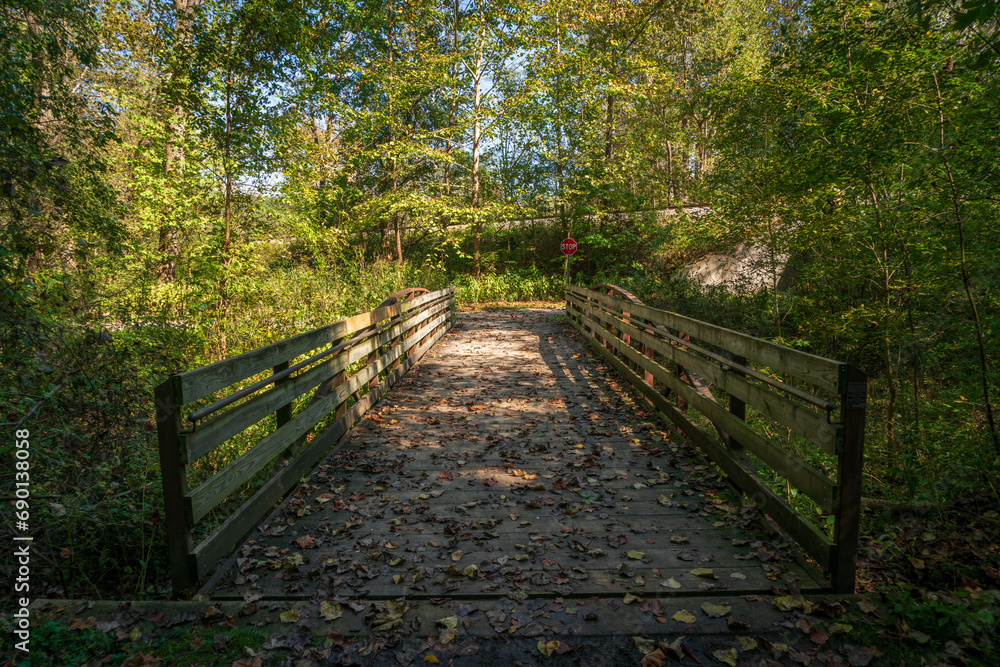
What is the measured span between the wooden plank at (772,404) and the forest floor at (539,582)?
2.47 ft

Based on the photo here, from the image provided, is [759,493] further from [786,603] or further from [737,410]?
[786,603]

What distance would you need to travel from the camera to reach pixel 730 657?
7.80 feet

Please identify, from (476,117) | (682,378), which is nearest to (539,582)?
(682,378)

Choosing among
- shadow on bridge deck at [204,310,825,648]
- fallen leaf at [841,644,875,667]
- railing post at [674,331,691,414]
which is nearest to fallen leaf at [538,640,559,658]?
shadow on bridge deck at [204,310,825,648]

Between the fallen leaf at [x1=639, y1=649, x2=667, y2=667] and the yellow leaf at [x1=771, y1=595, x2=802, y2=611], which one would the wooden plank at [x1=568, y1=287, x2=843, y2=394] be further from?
the fallen leaf at [x1=639, y1=649, x2=667, y2=667]

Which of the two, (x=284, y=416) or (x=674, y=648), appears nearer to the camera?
(x=674, y=648)

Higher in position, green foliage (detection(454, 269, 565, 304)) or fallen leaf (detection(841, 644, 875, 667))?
green foliage (detection(454, 269, 565, 304))

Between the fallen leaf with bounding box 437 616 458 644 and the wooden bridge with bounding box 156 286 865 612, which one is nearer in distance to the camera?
the fallen leaf with bounding box 437 616 458 644

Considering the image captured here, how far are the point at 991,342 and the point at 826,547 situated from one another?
183 inches

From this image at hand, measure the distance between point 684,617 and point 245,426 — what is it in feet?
9.19

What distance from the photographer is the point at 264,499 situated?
3699 mm

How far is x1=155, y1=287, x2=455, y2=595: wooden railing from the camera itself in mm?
2766

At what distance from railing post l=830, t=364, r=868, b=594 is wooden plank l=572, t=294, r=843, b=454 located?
65 mm

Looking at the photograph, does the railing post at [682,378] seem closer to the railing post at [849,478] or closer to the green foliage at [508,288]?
the railing post at [849,478]
